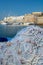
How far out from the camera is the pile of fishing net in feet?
2.90

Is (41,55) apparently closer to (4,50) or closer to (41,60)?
(41,60)

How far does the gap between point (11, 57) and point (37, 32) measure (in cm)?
18

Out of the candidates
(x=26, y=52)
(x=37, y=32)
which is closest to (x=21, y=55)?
(x=26, y=52)

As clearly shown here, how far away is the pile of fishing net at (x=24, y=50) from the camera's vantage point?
88 centimetres

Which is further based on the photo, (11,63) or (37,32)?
(37,32)

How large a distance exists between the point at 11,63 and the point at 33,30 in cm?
21

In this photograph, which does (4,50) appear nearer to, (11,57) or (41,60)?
(11,57)

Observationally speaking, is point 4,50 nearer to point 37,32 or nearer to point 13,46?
point 13,46

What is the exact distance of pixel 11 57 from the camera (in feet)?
2.95

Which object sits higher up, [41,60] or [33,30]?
[33,30]

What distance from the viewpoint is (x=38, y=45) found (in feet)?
3.05

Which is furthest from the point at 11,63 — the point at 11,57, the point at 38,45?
the point at 38,45

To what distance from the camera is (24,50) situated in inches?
36.0

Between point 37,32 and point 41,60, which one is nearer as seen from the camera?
point 41,60
